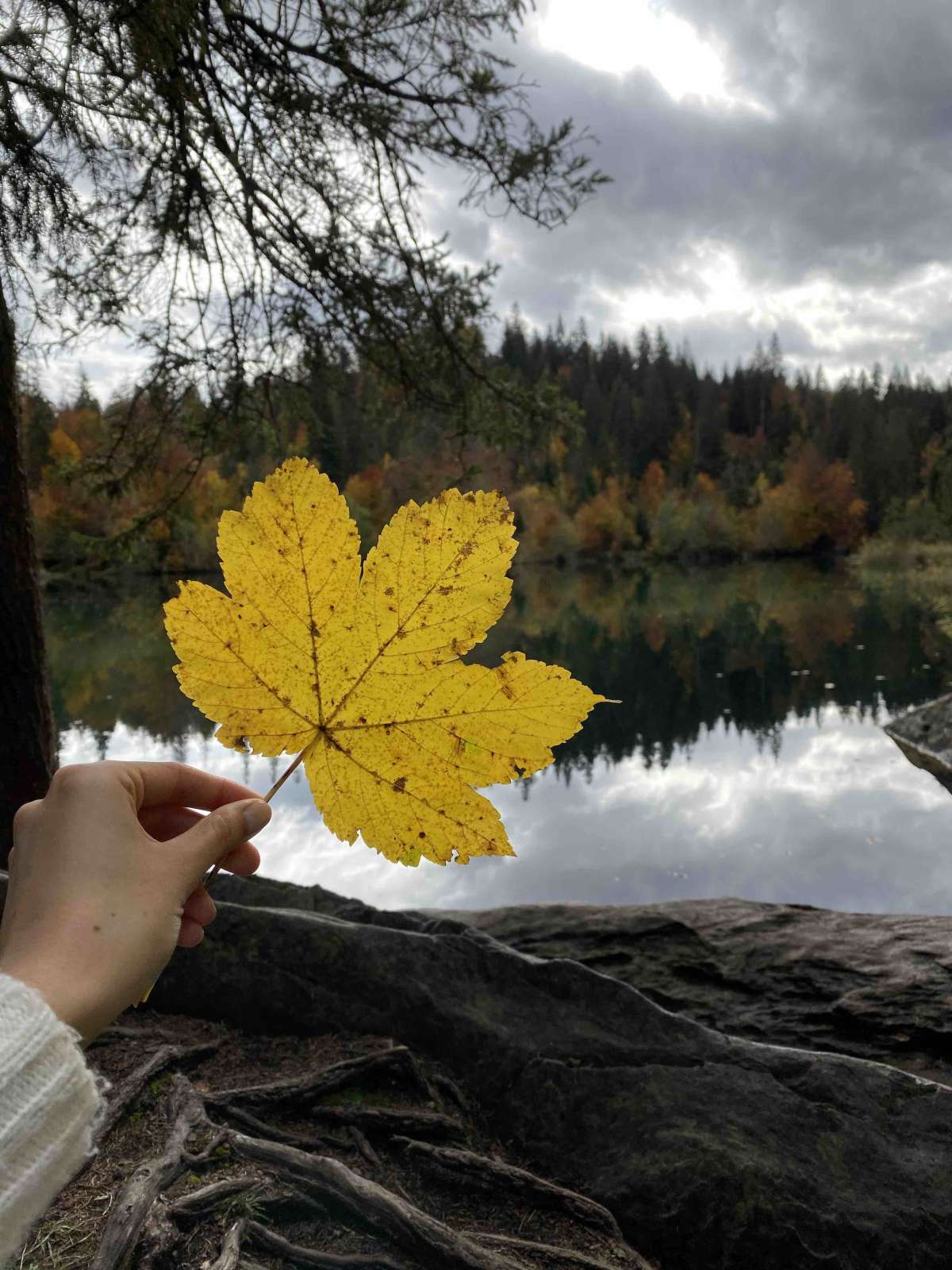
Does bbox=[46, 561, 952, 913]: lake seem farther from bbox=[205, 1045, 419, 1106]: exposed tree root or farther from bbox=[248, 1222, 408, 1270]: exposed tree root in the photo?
bbox=[248, 1222, 408, 1270]: exposed tree root

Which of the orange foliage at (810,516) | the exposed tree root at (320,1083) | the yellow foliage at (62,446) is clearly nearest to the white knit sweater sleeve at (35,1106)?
the exposed tree root at (320,1083)

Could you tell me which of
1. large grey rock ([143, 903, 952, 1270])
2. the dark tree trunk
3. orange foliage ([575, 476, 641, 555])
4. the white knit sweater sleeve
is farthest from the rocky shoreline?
orange foliage ([575, 476, 641, 555])

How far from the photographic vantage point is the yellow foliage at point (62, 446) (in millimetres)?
4316

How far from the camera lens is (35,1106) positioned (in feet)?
1.84

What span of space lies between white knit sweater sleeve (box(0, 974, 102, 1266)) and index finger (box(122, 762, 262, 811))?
17cm

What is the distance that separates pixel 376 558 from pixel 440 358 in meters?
3.68

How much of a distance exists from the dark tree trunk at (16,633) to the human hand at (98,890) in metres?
2.25

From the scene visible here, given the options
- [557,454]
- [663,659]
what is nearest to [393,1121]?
[557,454]

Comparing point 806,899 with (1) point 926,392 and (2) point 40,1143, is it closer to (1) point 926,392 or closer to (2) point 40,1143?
(2) point 40,1143

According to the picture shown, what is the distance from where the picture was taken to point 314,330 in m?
3.94

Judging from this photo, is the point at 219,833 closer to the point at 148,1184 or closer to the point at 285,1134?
the point at 148,1184

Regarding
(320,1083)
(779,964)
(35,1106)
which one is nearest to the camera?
(35,1106)

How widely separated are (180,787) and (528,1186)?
5.40 feet

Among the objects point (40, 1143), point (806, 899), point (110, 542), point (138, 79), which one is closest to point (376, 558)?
point (40, 1143)
